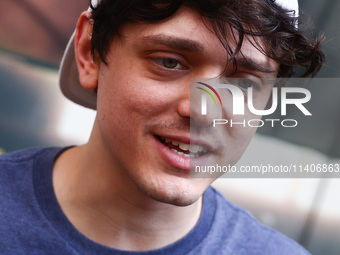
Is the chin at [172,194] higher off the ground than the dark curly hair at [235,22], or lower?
lower

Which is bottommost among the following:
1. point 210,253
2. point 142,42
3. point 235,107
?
point 210,253

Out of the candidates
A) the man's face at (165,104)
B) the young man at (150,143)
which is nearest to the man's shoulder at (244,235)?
the young man at (150,143)

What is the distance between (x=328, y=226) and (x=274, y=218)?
233 mm

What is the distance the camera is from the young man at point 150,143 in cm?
103

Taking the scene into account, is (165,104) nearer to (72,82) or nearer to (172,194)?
(172,194)

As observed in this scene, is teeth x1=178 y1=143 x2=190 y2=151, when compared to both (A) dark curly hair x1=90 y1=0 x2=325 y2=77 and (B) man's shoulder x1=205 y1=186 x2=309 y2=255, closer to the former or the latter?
(A) dark curly hair x1=90 y1=0 x2=325 y2=77

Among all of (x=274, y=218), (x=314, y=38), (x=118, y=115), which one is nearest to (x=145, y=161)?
(x=118, y=115)

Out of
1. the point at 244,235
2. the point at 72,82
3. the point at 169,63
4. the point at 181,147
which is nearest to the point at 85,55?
the point at 72,82

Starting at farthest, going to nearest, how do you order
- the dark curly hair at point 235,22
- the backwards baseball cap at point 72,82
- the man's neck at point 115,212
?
1. the backwards baseball cap at point 72,82
2. the man's neck at point 115,212
3. the dark curly hair at point 235,22

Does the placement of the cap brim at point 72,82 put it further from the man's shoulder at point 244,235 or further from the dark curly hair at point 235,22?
the man's shoulder at point 244,235

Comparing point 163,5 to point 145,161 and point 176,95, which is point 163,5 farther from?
point 145,161

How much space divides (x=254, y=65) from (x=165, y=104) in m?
0.26

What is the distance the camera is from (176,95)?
1.05 meters

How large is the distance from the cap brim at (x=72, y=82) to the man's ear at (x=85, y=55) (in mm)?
86
